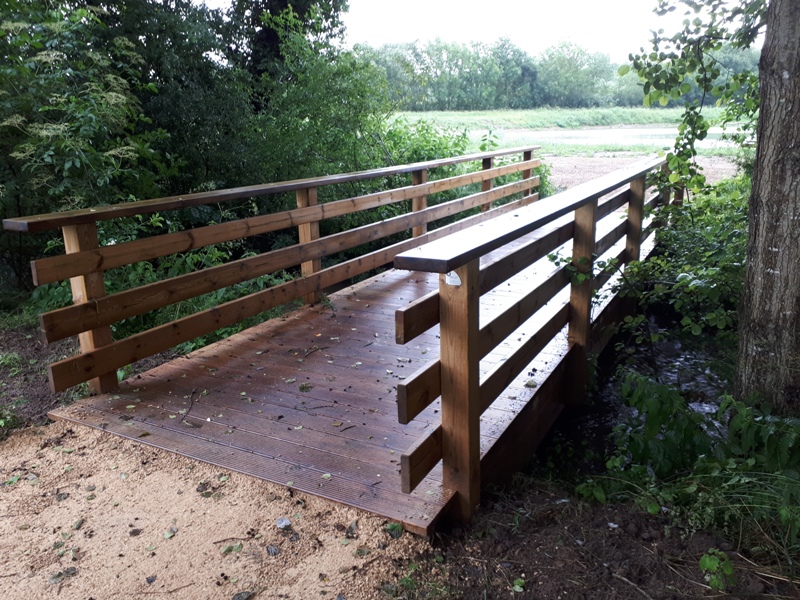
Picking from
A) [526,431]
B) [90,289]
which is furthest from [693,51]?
[90,289]

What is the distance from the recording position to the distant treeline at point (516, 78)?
25.4m

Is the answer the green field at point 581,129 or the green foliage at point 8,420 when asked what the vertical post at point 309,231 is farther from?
the green field at point 581,129

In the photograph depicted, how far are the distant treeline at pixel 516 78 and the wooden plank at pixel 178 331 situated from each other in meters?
16.7

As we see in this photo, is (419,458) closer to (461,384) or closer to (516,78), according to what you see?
(461,384)

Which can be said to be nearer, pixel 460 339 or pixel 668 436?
pixel 460 339

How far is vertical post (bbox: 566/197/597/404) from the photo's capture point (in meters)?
3.98

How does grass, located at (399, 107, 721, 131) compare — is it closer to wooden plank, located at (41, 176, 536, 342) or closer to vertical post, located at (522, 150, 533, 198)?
vertical post, located at (522, 150, 533, 198)

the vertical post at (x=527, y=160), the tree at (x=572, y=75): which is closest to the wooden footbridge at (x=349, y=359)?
the vertical post at (x=527, y=160)

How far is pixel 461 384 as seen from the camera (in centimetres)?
251

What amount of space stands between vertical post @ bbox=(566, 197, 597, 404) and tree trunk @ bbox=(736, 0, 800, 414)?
3.31 ft

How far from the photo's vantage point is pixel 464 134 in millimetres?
11570

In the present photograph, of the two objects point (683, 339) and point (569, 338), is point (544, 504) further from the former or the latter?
point (683, 339)

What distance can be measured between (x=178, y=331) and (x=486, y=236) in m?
2.23

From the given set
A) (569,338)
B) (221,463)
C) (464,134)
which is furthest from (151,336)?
(464,134)
